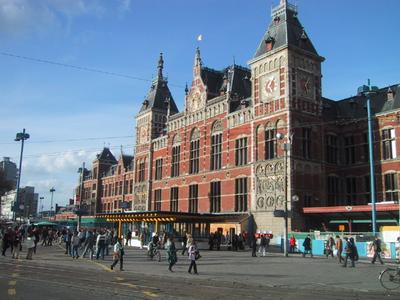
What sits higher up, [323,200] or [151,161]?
[151,161]

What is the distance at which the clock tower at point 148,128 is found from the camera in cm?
5994

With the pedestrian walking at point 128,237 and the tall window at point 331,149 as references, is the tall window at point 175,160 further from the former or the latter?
the tall window at point 331,149

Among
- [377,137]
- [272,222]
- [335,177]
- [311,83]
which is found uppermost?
[311,83]

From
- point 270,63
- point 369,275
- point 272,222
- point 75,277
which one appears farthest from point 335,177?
point 75,277

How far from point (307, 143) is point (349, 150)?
507 cm

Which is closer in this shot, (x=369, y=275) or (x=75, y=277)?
(x=75, y=277)

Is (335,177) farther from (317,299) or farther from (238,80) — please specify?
(317,299)

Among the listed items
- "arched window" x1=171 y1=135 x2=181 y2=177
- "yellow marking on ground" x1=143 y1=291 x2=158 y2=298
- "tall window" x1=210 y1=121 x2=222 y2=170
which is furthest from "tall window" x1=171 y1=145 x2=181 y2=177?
"yellow marking on ground" x1=143 y1=291 x2=158 y2=298

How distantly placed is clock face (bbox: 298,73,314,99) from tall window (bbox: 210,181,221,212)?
1278cm

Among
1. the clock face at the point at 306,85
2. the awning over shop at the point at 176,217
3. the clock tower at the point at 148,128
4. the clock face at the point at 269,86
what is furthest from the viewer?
the clock tower at the point at 148,128

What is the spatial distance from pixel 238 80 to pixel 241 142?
7888 mm

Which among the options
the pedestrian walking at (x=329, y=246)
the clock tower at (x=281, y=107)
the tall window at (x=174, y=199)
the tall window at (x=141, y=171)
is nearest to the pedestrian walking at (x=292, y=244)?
the pedestrian walking at (x=329, y=246)

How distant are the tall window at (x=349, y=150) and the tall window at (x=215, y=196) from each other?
1280 centimetres

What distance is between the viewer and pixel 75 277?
51.8ft
